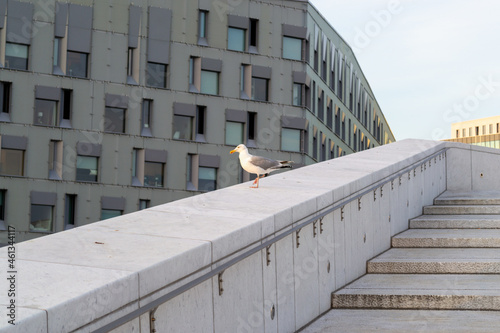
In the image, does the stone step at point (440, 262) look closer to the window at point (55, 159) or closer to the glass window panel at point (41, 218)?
the glass window panel at point (41, 218)

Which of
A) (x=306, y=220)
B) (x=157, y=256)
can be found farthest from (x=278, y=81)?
(x=157, y=256)

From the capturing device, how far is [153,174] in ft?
136

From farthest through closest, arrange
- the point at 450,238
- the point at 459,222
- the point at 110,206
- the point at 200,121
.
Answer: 1. the point at 200,121
2. the point at 110,206
3. the point at 459,222
4. the point at 450,238

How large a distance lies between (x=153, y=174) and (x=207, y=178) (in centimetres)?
303

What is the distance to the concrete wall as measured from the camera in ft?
12.6

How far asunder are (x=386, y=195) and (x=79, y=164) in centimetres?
3076

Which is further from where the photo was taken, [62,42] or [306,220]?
[62,42]

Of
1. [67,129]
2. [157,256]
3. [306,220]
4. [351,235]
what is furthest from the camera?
[67,129]

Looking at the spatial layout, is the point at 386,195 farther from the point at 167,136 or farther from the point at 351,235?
the point at 167,136

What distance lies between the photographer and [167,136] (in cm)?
4191

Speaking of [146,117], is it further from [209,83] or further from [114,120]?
[209,83]

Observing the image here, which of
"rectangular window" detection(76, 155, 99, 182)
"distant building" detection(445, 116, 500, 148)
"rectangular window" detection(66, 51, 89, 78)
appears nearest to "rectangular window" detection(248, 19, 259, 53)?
"rectangular window" detection(66, 51, 89, 78)

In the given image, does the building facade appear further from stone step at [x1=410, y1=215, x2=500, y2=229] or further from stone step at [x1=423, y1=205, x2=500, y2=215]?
stone step at [x1=410, y1=215, x2=500, y2=229]

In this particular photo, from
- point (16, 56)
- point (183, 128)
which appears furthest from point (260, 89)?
point (16, 56)
